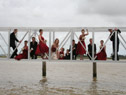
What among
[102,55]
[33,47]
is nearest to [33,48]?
[33,47]

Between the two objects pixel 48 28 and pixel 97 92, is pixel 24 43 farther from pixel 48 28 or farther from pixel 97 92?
pixel 97 92

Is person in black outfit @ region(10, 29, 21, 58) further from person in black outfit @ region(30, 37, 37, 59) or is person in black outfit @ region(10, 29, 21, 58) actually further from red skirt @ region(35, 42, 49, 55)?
Result: red skirt @ region(35, 42, 49, 55)

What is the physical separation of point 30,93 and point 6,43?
489 centimetres

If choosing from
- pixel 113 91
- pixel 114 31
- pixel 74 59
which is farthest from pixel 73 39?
pixel 113 91

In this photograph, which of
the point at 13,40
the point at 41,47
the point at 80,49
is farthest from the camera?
the point at 13,40

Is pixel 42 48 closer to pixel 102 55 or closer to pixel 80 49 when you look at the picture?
pixel 80 49

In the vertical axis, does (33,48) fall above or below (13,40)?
below

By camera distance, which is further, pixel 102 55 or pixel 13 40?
pixel 13 40

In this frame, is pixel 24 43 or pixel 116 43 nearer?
pixel 116 43

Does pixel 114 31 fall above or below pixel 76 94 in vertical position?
above

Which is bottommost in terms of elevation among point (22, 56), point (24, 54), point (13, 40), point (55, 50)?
point (22, 56)

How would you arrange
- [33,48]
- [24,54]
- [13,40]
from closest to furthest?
1. [33,48]
2. [24,54]
3. [13,40]

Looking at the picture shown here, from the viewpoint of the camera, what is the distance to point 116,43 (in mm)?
21891

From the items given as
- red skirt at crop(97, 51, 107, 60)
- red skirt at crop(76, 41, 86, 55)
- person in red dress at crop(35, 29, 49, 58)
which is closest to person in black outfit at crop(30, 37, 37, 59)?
person in red dress at crop(35, 29, 49, 58)
